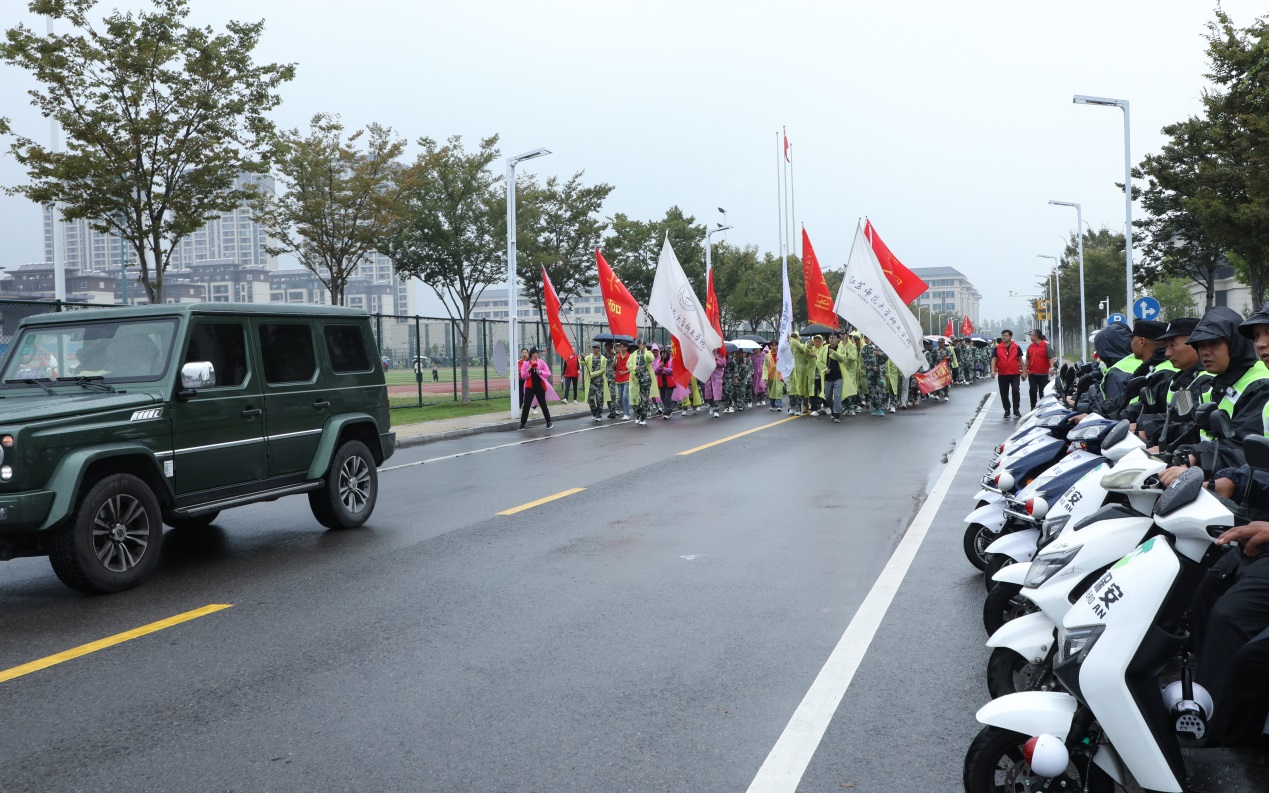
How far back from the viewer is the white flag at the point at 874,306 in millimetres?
21203

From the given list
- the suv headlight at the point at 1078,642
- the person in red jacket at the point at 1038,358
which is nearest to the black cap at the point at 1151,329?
the suv headlight at the point at 1078,642

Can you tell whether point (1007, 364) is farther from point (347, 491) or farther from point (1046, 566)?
point (1046, 566)

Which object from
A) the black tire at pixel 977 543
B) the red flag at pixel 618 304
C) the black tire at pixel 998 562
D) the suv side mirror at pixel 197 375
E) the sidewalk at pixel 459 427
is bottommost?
the black tire at pixel 977 543

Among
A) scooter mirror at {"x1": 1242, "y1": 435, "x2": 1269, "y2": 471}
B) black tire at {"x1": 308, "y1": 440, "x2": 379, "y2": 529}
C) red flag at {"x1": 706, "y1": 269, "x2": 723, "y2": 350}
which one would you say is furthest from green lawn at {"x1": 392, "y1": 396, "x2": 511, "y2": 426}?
scooter mirror at {"x1": 1242, "y1": 435, "x2": 1269, "y2": 471}

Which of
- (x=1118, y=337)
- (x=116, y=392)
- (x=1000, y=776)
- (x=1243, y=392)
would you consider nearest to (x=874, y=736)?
(x=1000, y=776)

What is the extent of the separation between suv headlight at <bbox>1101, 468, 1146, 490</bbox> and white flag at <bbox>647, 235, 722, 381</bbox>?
19932 mm

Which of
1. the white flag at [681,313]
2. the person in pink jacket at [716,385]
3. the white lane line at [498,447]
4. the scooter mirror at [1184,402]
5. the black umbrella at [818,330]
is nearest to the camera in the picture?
the scooter mirror at [1184,402]

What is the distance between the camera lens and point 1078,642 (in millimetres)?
3498

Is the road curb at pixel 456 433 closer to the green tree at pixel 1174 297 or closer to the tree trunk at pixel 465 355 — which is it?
the tree trunk at pixel 465 355

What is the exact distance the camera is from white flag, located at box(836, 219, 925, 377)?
69.6 ft

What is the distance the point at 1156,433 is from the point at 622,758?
13.8 ft

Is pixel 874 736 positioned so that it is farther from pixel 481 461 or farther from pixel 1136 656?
pixel 481 461

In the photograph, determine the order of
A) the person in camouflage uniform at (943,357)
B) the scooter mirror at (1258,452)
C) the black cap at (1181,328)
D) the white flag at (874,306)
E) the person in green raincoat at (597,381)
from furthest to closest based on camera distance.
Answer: the person in camouflage uniform at (943,357)
the person in green raincoat at (597,381)
the white flag at (874,306)
the black cap at (1181,328)
the scooter mirror at (1258,452)

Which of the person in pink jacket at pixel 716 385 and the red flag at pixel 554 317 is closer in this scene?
the red flag at pixel 554 317
